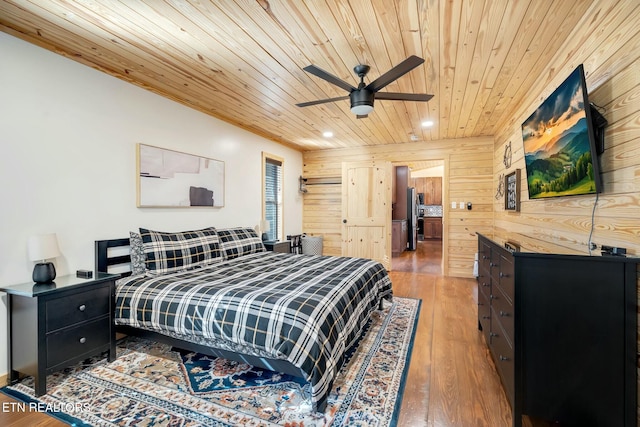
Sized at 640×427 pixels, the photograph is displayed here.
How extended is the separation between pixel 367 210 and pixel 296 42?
13.0 feet

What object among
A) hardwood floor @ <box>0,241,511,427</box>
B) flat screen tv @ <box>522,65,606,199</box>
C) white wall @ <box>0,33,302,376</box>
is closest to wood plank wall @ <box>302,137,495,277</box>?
hardwood floor @ <box>0,241,511,427</box>

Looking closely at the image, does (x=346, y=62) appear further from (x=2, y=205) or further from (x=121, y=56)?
(x=2, y=205)

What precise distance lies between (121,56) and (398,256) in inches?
268

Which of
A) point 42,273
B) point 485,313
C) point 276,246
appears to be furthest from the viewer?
point 276,246

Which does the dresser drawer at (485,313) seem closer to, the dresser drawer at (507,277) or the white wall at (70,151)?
the dresser drawer at (507,277)

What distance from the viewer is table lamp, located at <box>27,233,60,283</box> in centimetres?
209

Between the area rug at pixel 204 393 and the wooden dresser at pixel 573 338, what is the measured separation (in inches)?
32.0

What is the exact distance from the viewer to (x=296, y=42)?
7.35ft

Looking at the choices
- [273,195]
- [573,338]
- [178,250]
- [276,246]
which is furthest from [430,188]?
[573,338]

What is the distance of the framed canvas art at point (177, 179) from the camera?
3.07m

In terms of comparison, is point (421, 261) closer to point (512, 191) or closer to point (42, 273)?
point (512, 191)

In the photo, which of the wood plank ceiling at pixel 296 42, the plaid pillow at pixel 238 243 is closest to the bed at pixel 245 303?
the plaid pillow at pixel 238 243

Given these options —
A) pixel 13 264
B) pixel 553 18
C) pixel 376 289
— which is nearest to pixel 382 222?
pixel 376 289

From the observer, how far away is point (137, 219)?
119 inches
